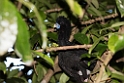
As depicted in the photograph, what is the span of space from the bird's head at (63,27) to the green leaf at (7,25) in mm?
1261

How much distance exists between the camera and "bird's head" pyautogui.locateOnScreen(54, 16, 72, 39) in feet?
5.96

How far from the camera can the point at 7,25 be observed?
534 mm

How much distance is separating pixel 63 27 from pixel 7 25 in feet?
4.45

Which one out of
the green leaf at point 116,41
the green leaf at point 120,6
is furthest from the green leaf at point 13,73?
the green leaf at point 116,41

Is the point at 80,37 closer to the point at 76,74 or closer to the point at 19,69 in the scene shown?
the point at 76,74

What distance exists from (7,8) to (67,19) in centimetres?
136

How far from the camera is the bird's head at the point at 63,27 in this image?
5.96 feet

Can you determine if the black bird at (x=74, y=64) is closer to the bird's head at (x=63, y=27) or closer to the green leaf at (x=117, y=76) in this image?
the bird's head at (x=63, y=27)

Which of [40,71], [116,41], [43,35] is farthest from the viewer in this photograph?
[40,71]

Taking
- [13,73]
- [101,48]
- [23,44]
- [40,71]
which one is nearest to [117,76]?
[101,48]

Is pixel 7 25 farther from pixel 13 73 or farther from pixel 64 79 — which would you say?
pixel 13 73

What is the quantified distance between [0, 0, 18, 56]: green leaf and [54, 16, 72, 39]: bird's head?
1.26 metres

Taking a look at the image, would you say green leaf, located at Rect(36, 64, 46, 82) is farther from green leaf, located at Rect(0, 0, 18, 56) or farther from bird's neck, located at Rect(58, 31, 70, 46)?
green leaf, located at Rect(0, 0, 18, 56)

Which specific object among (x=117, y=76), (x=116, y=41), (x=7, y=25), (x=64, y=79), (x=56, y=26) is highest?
(x=7, y=25)
